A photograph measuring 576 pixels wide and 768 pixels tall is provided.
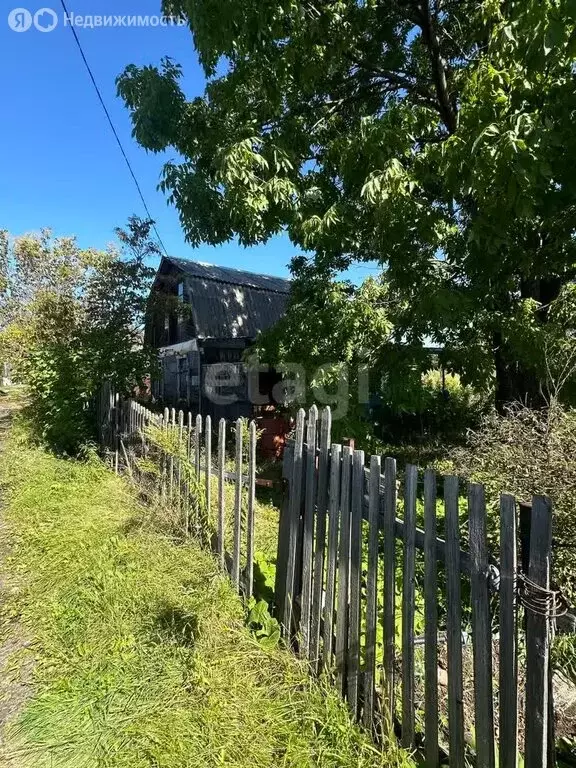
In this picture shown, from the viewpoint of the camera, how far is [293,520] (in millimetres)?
2646

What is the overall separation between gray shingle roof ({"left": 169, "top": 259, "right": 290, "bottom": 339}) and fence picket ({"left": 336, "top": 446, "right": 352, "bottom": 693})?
12100 millimetres

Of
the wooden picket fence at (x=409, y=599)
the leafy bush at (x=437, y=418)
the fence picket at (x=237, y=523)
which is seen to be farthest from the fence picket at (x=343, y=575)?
the leafy bush at (x=437, y=418)

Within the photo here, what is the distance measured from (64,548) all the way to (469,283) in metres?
5.85

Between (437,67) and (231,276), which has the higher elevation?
(437,67)

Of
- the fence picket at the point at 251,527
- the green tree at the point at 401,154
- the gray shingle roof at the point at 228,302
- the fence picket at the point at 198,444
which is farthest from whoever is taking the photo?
the gray shingle roof at the point at 228,302

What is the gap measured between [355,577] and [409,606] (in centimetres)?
37

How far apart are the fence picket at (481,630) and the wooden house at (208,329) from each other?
34.8 feet

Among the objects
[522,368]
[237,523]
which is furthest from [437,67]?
[237,523]

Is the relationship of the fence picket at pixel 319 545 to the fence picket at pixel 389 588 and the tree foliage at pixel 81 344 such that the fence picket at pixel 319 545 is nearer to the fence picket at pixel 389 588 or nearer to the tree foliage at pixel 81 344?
the fence picket at pixel 389 588

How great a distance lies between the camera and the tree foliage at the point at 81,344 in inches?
331

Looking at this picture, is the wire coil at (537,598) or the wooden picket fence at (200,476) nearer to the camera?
the wire coil at (537,598)

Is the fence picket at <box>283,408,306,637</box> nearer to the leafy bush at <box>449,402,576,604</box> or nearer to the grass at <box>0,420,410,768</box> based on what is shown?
the grass at <box>0,420,410,768</box>

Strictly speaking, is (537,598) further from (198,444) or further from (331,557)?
(198,444)

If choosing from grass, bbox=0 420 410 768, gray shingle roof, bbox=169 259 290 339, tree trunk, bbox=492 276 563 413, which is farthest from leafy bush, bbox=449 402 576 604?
gray shingle roof, bbox=169 259 290 339
